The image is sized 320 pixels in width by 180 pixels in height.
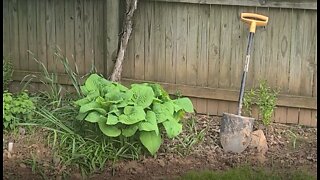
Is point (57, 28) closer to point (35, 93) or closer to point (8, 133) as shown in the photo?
point (35, 93)

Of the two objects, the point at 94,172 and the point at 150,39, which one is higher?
the point at 150,39

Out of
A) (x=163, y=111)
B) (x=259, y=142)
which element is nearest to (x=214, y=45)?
(x=259, y=142)

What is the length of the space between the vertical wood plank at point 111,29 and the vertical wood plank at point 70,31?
0.37 meters

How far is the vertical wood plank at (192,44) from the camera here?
19.5 feet

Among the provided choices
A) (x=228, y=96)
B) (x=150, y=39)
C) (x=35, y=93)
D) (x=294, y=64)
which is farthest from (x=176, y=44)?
(x=35, y=93)

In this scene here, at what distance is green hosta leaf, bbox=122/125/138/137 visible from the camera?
483 cm

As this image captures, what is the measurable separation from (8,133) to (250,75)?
230cm

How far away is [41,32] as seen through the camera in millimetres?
6445

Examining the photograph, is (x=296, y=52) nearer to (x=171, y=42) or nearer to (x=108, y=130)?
(x=171, y=42)

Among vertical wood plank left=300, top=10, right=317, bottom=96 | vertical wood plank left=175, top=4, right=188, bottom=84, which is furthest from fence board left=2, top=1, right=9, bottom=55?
vertical wood plank left=300, top=10, right=317, bottom=96

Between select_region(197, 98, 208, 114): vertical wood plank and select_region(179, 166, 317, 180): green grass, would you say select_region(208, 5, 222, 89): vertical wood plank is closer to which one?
select_region(197, 98, 208, 114): vertical wood plank

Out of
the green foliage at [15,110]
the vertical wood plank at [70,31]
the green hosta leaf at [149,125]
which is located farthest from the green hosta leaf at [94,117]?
the vertical wood plank at [70,31]

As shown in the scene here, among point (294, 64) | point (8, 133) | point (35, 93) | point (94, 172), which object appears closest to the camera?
point (94, 172)

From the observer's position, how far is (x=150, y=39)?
241 inches
